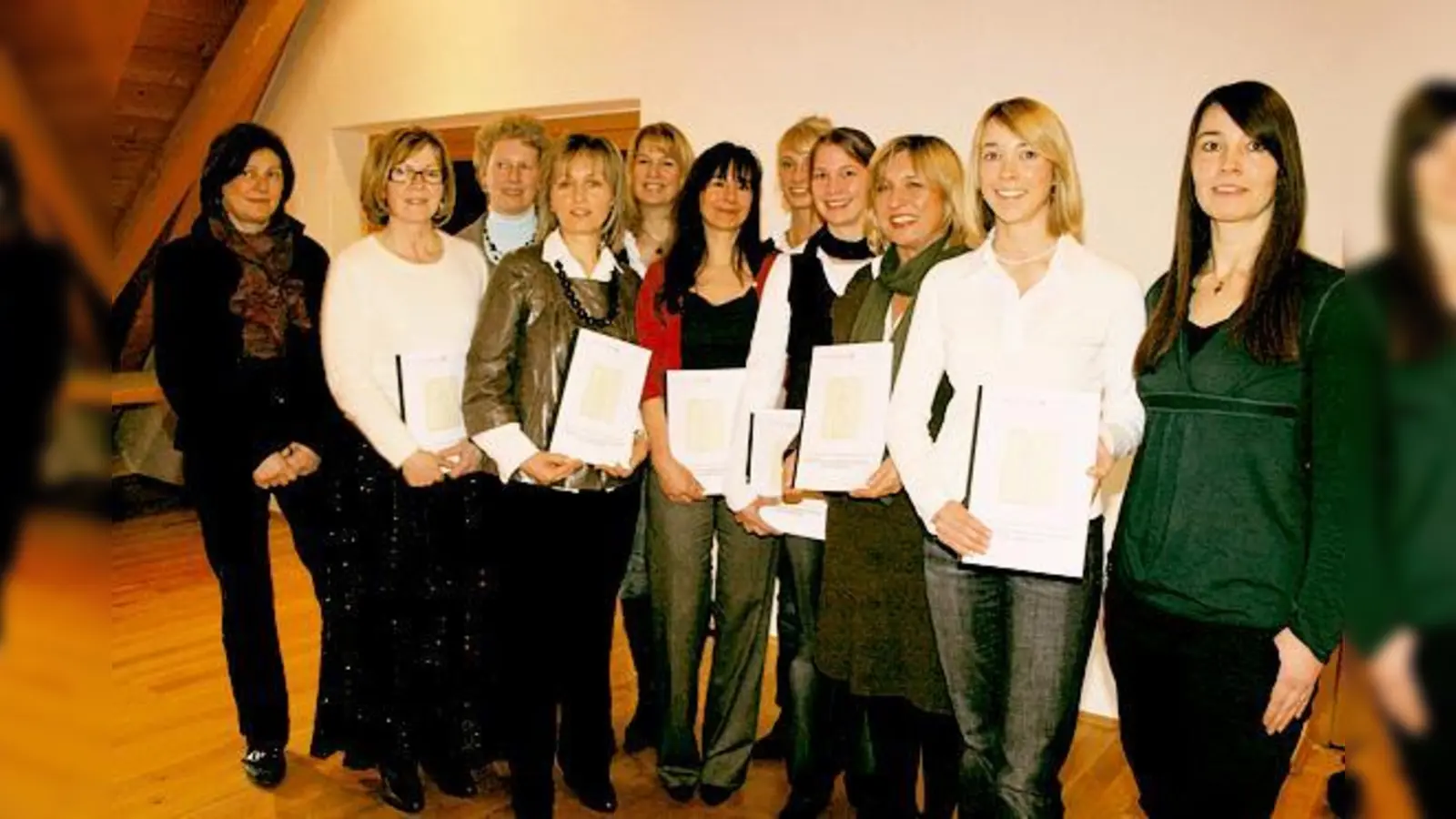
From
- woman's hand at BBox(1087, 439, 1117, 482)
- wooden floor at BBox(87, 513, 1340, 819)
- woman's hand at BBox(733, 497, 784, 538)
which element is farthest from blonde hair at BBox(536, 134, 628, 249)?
wooden floor at BBox(87, 513, 1340, 819)

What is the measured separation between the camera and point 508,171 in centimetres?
295

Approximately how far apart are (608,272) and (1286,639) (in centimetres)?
162

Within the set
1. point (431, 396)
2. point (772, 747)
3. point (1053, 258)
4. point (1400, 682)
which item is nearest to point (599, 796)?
point (772, 747)

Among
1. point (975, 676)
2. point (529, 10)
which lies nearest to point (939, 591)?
point (975, 676)

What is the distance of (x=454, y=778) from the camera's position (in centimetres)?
266

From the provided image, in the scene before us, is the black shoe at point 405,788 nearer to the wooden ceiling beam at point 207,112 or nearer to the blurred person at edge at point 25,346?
the blurred person at edge at point 25,346

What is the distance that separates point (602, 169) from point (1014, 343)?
1.08 m

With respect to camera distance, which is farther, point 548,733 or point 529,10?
point 529,10

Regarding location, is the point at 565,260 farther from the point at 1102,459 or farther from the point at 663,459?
the point at 1102,459

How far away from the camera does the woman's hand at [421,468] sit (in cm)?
240

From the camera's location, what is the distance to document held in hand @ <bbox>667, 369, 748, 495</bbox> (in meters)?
2.48

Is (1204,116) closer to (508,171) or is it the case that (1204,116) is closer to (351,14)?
(508,171)

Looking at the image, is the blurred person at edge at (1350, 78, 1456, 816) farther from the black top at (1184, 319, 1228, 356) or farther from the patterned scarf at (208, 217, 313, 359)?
the patterned scarf at (208, 217, 313, 359)

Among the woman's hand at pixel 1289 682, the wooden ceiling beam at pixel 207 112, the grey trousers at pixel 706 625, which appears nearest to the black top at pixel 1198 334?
the woman's hand at pixel 1289 682
